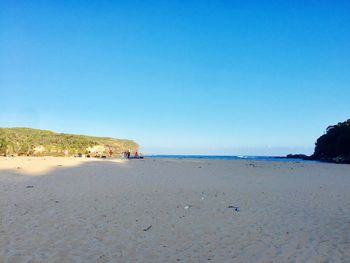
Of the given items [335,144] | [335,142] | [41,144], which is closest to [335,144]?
[335,144]

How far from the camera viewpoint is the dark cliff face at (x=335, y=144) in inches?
2753

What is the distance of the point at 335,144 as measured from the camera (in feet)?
254

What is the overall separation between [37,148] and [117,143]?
150ft

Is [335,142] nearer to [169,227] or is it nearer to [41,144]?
[41,144]

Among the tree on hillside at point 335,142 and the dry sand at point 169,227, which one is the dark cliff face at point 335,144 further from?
the dry sand at point 169,227

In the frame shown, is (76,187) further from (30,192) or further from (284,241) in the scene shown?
(284,241)

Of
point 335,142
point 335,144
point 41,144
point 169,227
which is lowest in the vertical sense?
point 169,227

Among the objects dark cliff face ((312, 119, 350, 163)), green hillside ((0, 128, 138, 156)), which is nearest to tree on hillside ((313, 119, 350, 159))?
dark cliff face ((312, 119, 350, 163))

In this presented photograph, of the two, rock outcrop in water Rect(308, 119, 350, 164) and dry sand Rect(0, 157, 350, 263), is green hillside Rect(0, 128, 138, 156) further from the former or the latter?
rock outcrop in water Rect(308, 119, 350, 164)

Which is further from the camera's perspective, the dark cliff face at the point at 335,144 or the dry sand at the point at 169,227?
the dark cliff face at the point at 335,144

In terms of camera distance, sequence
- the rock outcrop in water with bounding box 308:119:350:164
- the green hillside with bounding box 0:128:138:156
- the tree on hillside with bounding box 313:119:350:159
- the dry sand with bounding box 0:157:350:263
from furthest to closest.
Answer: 1. the tree on hillside with bounding box 313:119:350:159
2. the rock outcrop in water with bounding box 308:119:350:164
3. the green hillside with bounding box 0:128:138:156
4. the dry sand with bounding box 0:157:350:263

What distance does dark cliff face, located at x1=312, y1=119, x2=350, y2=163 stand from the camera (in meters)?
69.9

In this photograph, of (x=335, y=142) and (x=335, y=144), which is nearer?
(x=335, y=144)

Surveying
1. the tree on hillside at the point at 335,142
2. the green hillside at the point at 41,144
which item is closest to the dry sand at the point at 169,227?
the green hillside at the point at 41,144
